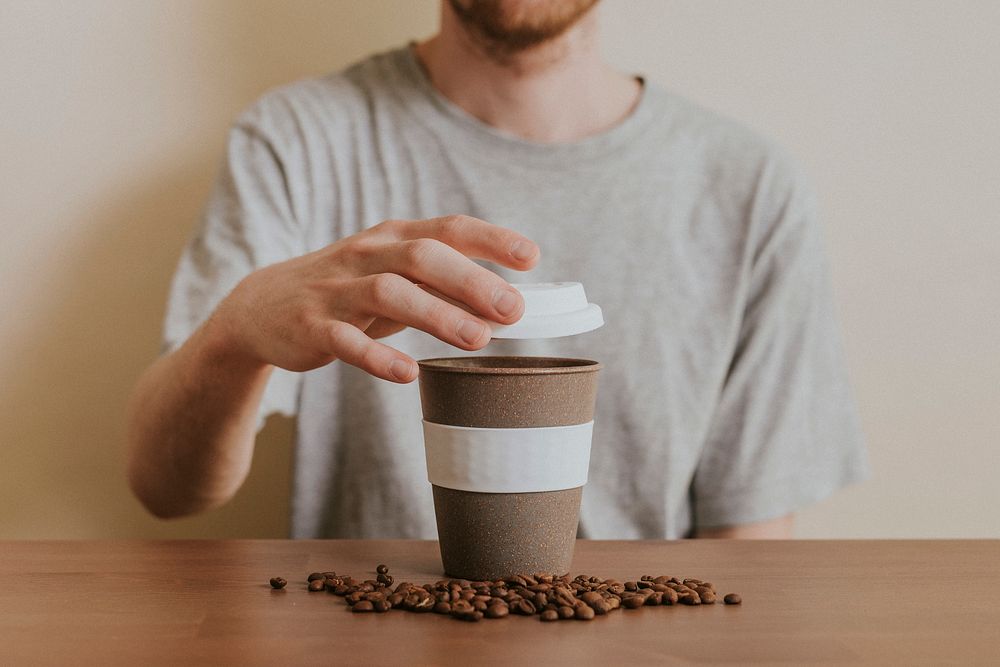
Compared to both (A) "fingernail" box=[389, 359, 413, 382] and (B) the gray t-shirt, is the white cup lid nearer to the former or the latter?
(A) "fingernail" box=[389, 359, 413, 382]

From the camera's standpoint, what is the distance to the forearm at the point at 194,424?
3.16 ft

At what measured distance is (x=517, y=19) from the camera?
4.50ft

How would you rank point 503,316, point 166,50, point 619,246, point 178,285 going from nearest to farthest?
1. point 503,316
2. point 178,285
3. point 619,246
4. point 166,50

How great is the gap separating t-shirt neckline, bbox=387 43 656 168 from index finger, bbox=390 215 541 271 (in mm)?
619

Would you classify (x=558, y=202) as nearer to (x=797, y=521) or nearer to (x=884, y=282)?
(x=884, y=282)

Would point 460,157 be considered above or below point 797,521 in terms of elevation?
above

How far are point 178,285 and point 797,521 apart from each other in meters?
1.04

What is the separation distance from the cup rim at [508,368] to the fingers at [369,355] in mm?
15

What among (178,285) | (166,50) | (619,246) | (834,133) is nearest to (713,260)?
(619,246)

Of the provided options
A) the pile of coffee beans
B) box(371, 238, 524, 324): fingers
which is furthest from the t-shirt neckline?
the pile of coffee beans

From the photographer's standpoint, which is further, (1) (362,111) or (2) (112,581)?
(1) (362,111)

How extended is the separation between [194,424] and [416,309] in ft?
1.38

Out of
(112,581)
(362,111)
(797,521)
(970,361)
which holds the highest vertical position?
(362,111)

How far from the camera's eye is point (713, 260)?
1.44 metres
